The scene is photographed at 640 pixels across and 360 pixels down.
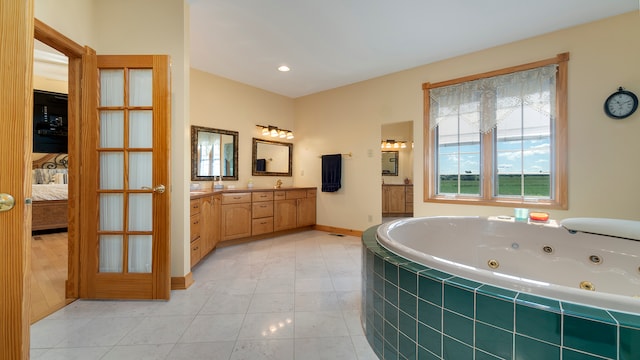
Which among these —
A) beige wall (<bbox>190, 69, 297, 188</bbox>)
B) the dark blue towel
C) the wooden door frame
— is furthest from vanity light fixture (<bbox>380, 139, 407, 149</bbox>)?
the wooden door frame

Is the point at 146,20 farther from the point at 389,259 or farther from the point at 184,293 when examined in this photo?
the point at 389,259

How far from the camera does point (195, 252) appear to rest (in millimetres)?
2584

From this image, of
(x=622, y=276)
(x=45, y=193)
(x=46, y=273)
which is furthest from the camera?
(x=45, y=193)

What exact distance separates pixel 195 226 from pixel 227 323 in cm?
126

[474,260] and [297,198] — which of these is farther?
[297,198]

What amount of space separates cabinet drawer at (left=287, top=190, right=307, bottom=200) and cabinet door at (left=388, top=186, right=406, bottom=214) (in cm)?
237

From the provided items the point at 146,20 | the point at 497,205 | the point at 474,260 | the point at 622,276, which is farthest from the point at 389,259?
the point at 146,20

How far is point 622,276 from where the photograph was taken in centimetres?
160

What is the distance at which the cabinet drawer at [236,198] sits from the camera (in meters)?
3.44

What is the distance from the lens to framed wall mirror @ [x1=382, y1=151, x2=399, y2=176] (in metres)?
6.26

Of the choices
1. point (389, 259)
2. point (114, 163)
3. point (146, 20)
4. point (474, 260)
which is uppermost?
point (146, 20)

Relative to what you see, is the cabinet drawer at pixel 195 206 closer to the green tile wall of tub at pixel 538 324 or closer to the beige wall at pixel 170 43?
the beige wall at pixel 170 43

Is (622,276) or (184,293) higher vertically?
(622,276)

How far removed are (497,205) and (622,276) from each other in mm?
1441
